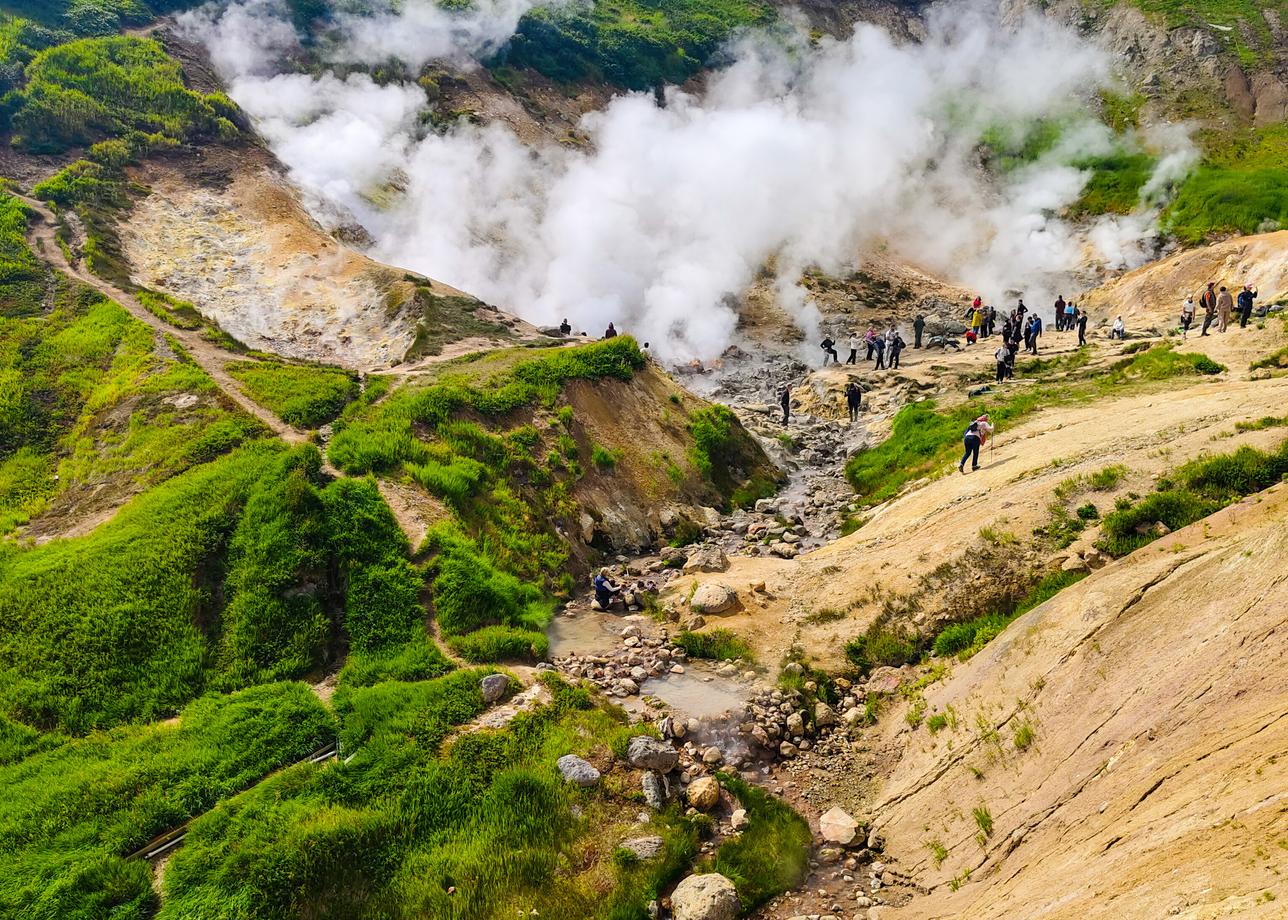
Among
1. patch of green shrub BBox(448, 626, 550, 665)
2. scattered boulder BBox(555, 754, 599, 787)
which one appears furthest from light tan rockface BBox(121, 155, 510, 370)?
scattered boulder BBox(555, 754, 599, 787)

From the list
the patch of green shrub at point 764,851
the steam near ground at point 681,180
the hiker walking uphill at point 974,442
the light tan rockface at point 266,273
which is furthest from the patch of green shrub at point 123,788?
the steam near ground at point 681,180

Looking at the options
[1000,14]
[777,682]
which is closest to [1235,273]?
[777,682]

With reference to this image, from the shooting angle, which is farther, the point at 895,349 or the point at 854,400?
the point at 895,349

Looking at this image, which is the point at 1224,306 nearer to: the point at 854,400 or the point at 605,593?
the point at 854,400

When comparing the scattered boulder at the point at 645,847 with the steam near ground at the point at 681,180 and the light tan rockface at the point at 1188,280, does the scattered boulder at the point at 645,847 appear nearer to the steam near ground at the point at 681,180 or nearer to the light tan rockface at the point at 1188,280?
the steam near ground at the point at 681,180

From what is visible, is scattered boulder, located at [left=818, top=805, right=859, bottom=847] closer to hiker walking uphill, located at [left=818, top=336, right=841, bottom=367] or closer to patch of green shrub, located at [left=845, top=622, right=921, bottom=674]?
patch of green shrub, located at [left=845, top=622, right=921, bottom=674]

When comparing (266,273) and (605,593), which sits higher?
(266,273)

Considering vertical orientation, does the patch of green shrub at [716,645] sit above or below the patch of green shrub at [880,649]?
below

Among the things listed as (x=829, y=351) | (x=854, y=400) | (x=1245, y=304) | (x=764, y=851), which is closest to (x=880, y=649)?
(x=764, y=851)
